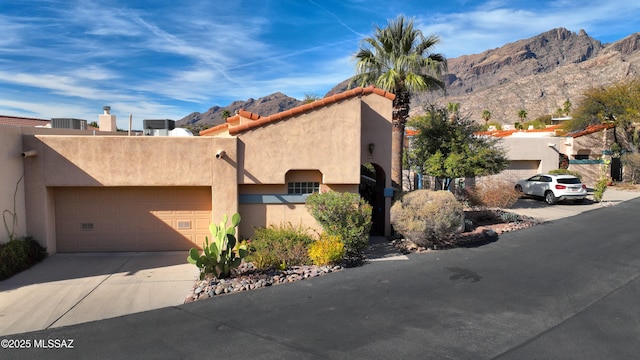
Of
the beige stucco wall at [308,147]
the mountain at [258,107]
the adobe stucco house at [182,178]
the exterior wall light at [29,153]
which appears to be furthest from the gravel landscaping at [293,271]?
the mountain at [258,107]

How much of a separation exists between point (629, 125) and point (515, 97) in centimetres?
7016

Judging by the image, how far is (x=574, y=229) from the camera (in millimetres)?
15898

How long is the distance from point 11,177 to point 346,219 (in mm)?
9042

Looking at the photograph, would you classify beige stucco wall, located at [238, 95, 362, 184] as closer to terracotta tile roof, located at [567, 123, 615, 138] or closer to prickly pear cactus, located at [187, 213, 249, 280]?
prickly pear cactus, located at [187, 213, 249, 280]

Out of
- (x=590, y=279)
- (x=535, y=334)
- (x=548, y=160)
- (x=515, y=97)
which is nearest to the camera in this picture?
(x=535, y=334)

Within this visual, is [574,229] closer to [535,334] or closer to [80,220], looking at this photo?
[535,334]

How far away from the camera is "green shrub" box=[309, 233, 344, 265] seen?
10797 mm

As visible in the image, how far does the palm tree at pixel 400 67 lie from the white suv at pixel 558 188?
1127cm

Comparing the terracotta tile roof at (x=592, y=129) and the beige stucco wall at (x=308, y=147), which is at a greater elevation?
the terracotta tile roof at (x=592, y=129)

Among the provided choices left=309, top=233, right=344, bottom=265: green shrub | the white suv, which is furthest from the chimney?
the white suv

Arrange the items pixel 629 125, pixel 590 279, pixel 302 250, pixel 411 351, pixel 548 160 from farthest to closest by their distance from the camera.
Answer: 1. pixel 629 125
2. pixel 548 160
3. pixel 302 250
4. pixel 590 279
5. pixel 411 351

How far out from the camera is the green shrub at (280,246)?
35.0ft

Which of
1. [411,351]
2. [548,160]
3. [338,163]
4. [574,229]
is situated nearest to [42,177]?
[338,163]

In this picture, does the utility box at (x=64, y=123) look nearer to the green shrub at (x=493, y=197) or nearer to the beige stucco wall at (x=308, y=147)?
the beige stucco wall at (x=308, y=147)
